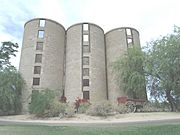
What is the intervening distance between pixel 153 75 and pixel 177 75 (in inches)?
126

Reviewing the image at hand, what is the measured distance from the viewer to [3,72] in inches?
1412

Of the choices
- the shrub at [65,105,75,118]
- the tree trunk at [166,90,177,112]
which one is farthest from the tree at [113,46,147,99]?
the shrub at [65,105,75,118]

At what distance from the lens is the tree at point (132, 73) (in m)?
33.2

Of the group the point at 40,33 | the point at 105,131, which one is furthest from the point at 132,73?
the point at 105,131

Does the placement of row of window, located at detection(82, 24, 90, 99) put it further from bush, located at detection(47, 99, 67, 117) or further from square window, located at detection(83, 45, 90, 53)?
bush, located at detection(47, 99, 67, 117)

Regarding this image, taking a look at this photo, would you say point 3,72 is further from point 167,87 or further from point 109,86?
point 167,87

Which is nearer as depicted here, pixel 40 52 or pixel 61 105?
pixel 61 105

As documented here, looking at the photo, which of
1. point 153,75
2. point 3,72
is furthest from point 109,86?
point 3,72

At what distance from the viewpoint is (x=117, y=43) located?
4569 centimetres

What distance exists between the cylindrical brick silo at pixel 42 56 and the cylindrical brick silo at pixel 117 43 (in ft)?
29.7

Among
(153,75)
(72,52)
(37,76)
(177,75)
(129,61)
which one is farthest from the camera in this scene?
(72,52)

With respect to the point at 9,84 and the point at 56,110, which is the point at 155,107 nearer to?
the point at 56,110

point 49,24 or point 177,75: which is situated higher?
point 49,24

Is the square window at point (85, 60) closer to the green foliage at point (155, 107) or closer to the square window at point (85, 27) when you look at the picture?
the square window at point (85, 27)
